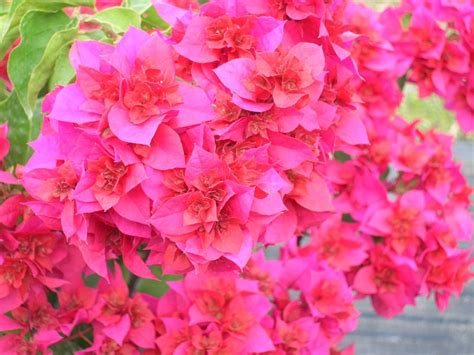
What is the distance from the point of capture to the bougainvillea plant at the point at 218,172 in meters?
0.46

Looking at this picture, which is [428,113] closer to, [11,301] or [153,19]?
[153,19]

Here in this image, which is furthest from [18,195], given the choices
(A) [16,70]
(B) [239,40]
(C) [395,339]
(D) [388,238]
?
(C) [395,339]

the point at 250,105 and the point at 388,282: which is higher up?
the point at 250,105

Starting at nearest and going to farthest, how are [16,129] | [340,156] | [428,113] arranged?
[16,129] < [340,156] < [428,113]

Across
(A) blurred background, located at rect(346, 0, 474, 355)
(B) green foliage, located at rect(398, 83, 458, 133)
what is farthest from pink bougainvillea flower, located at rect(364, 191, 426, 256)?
(B) green foliage, located at rect(398, 83, 458, 133)

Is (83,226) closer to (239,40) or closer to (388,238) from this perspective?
(239,40)

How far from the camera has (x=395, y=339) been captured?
1.42 metres

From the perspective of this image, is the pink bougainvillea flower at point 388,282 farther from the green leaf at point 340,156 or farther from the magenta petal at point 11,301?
the magenta petal at point 11,301

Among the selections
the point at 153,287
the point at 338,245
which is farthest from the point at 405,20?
the point at 153,287

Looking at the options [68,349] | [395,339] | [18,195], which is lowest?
[395,339]

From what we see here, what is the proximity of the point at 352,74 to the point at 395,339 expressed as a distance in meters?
0.98

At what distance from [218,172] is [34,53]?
0.82 ft

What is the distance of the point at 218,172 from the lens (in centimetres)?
45

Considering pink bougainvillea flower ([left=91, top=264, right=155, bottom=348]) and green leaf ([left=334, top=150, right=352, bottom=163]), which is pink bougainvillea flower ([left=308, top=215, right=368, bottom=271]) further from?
pink bougainvillea flower ([left=91, top=264, right=155, bottom=348])
